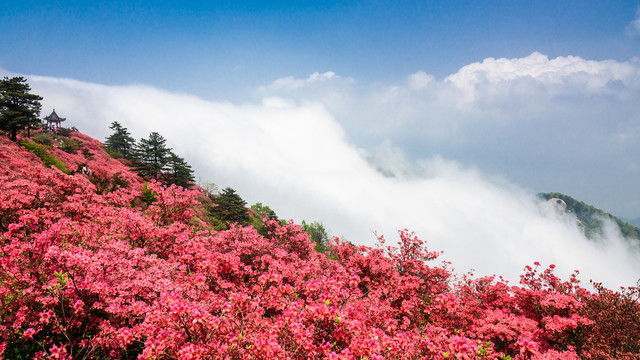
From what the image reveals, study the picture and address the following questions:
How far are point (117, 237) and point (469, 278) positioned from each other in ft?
56.7

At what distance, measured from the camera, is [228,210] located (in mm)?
44125

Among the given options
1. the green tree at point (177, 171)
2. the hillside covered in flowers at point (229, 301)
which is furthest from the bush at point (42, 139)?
the hillside covered in flowers at point (229, 301)

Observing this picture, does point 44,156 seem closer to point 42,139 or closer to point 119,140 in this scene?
point 42,139

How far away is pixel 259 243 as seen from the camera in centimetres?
1109

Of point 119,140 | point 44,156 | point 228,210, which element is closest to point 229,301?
point 44,156

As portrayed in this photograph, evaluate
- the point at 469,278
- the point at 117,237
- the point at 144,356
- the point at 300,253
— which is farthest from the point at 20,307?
the point at 469,278

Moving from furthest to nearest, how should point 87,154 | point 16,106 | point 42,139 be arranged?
point 87,154 < point 42,139 < point 16,106

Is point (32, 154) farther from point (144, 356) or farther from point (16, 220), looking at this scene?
point (144, 356)

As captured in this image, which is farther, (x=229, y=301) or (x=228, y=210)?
(x=228, y=210)

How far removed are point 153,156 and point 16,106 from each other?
16.5m

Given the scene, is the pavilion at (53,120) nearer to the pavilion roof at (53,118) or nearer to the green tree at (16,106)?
the pavilion roof at (53,118)

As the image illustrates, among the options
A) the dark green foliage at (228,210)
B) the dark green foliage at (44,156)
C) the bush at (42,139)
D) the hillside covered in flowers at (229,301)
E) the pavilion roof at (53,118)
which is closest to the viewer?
the hillside covered in flowers at (229,301)

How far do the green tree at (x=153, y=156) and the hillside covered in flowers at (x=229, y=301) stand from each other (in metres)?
33.2

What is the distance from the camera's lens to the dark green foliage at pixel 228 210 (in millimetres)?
42312
